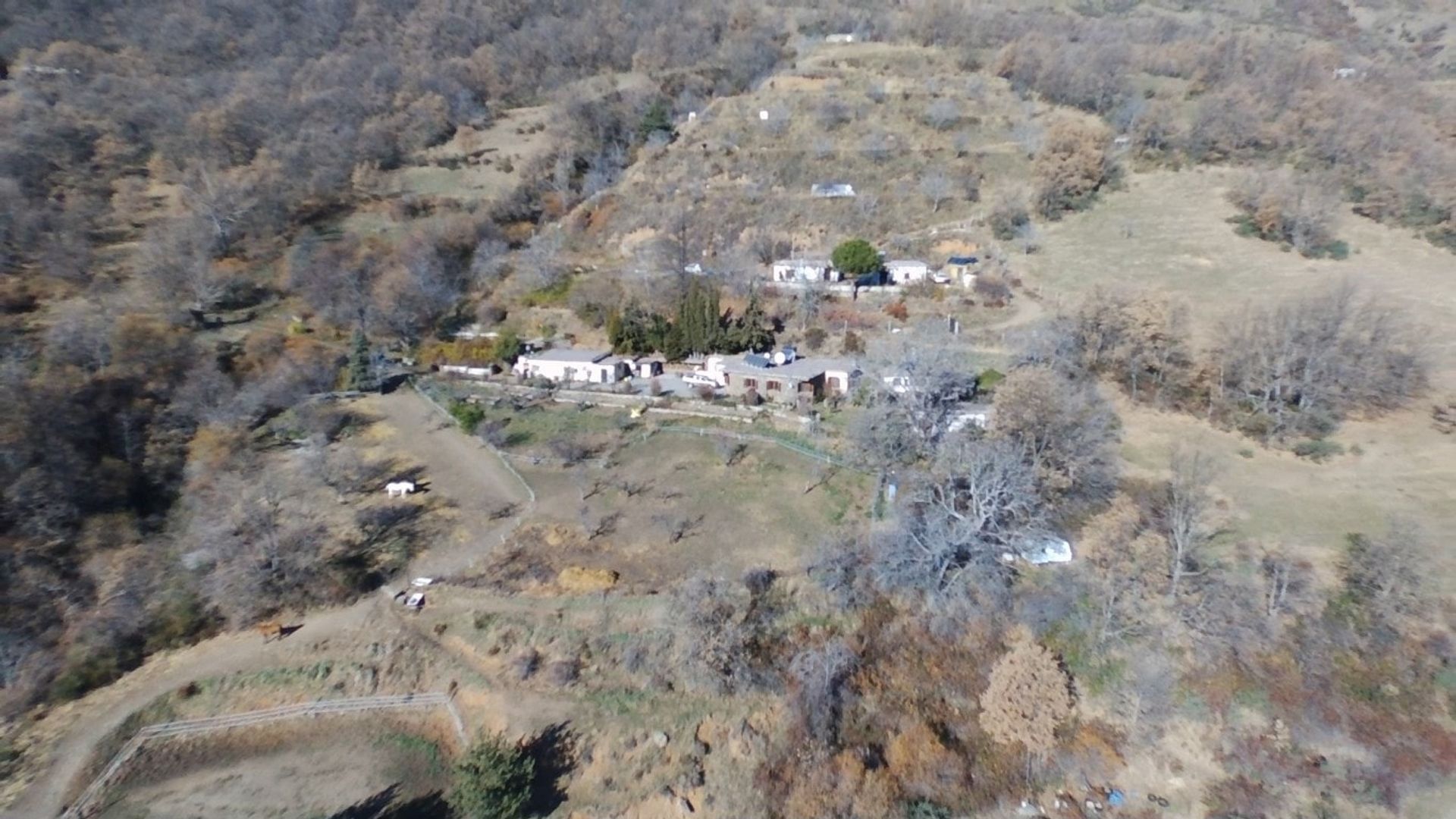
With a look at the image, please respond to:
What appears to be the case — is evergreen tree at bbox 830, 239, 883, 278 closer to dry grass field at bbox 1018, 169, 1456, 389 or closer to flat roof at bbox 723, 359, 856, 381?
flat roof at bbox 723, 359, 856, 381

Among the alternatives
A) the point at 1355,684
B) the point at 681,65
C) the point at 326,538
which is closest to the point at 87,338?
the point at 326,538

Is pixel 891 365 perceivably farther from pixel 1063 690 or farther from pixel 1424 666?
pixel 1424 666

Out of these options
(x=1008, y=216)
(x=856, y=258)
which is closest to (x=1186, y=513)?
(x=856, y=258)

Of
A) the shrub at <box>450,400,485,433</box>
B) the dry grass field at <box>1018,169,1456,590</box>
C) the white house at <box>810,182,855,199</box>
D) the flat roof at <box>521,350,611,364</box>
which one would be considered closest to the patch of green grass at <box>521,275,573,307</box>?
the flat roof at <box>521,350,611,364</box>

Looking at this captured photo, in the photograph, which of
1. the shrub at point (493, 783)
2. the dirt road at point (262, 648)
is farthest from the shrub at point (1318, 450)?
the shrub at point (493, 783)

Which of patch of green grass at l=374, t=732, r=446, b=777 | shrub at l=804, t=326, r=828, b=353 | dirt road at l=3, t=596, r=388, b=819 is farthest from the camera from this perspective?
shrub at l=804, t=326, r=828, b=353

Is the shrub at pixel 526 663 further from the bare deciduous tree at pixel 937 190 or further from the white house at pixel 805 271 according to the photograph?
the bare deciduous tree at pixel 937 190

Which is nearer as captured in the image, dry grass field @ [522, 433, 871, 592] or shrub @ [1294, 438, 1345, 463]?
dry grass field @ [522, 433, 871, 592]

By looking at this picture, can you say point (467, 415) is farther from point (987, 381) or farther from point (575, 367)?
point (987, 381)
